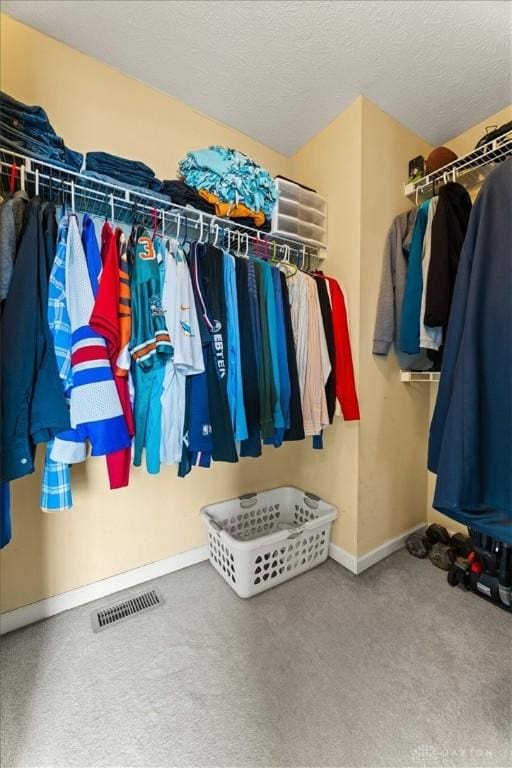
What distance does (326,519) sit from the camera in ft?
5.14

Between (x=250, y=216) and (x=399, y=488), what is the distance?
168 cm

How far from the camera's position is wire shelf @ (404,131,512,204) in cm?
131

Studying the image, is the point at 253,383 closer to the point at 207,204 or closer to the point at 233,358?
the point at 233,358

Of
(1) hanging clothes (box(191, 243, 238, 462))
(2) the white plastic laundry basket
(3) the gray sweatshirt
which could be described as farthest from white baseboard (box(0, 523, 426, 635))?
(3) the gray sweatshirt

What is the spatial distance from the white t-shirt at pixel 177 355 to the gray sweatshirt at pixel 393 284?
1.00 meters

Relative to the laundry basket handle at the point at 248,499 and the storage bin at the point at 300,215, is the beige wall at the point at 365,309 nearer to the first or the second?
the storage bin at the point at 300,215

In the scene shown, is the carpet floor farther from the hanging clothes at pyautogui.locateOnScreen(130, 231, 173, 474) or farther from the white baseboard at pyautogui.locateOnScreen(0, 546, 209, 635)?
the hanging clothes at pyautogui.locateOnScreen(130, 231, 173, 474)

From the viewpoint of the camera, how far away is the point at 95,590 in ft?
4.50

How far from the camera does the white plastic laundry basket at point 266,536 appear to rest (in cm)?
136

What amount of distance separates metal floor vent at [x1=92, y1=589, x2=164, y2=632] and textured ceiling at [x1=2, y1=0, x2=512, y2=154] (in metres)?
2.40

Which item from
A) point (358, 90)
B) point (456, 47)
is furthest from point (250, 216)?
point (456, 47)

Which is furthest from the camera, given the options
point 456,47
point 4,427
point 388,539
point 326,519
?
point 388,539

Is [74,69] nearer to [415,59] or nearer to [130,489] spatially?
[415,59]

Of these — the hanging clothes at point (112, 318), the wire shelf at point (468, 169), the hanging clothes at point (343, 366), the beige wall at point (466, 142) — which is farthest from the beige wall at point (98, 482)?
the beige wall at point (466, 142)
